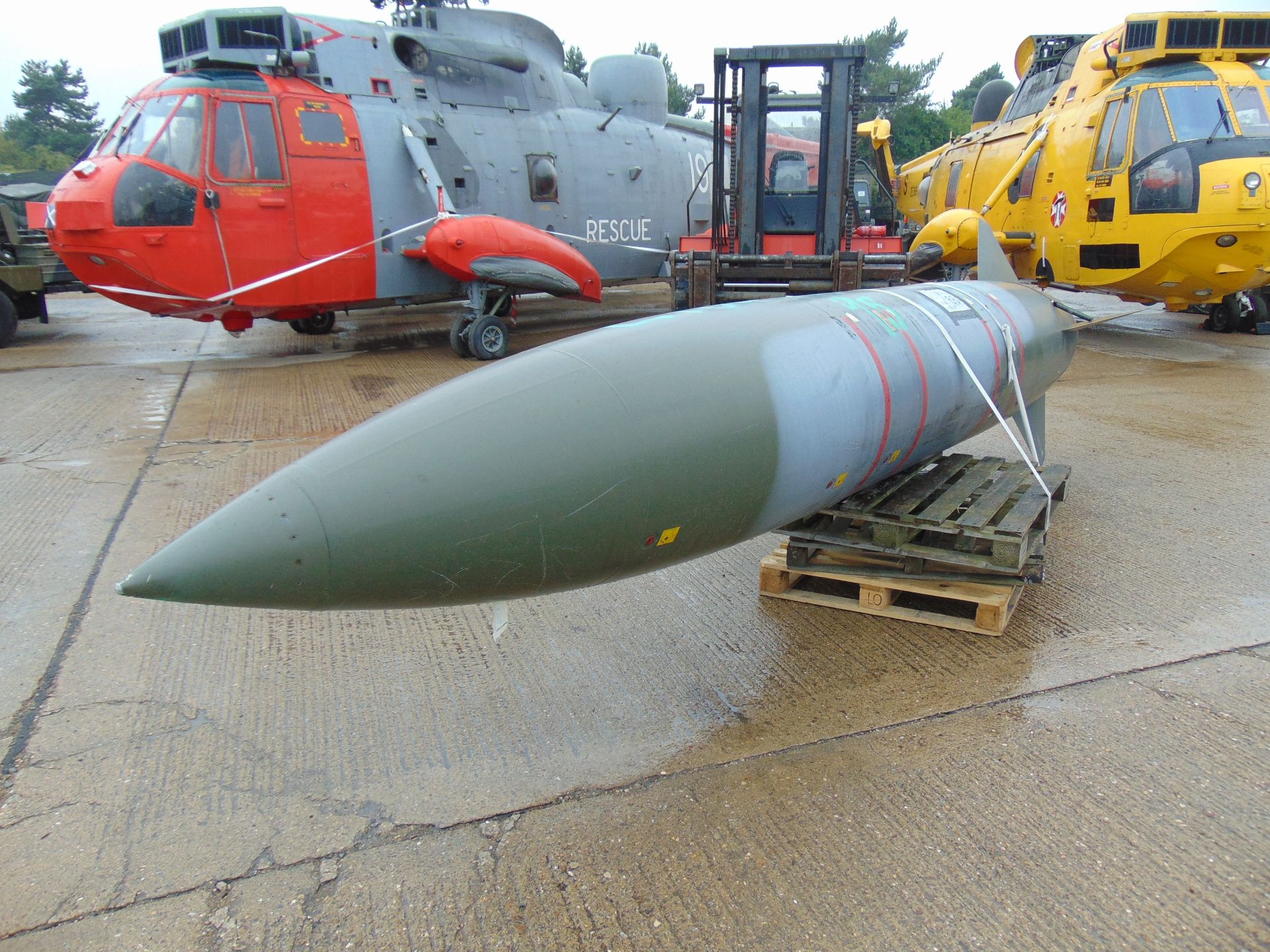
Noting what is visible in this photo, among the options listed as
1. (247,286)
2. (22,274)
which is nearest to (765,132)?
(247,286)

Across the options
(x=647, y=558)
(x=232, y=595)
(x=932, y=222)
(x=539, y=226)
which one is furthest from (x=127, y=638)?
(x=932, y=222)

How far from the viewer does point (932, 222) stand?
1040 cm

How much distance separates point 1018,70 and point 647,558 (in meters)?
12.6

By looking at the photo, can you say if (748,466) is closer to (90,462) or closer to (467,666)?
(467,666)

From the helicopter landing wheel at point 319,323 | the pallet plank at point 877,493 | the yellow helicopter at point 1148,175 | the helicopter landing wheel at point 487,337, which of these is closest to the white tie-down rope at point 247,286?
the helicopter landing wheel at point 487,337

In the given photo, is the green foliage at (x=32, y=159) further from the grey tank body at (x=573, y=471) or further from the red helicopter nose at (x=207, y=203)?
the grey tank body at (x=573, y=471)

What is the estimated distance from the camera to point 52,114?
49.9 meters

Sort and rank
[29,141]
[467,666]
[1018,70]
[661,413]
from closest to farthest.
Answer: [661,413] → [467,666] → [1018,70] → [29,141]

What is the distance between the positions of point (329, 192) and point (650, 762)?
291 inches

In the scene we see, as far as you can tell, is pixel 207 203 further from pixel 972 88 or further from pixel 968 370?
pixel 972 88

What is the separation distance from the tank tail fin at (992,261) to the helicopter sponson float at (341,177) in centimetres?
484

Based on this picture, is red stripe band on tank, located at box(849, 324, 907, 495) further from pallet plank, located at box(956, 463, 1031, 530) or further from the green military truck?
the green military truck

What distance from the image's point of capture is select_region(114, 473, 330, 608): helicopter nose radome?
1.88m

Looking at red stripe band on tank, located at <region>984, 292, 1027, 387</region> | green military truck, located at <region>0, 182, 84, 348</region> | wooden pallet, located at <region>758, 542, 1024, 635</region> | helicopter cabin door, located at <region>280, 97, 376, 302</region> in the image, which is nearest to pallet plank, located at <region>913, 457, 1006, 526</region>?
wooden pallet, located at <region>758, 542, 1024, 635</region>
